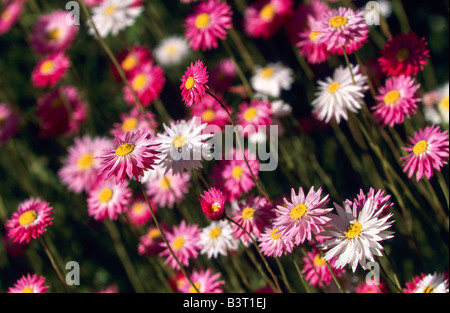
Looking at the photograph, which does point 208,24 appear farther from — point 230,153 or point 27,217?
point 27,217

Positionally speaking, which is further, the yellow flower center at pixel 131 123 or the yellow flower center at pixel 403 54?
the yellow flower center at pixel 131 123

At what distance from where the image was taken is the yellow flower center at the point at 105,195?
155 cm

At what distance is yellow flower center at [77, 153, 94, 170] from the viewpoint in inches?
73.5

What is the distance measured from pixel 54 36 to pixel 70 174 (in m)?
0.78

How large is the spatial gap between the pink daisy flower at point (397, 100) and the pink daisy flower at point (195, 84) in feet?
1.87

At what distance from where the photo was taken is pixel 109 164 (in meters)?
1.08

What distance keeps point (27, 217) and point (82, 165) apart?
665mm

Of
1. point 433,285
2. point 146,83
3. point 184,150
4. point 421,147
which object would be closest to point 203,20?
point 146,83

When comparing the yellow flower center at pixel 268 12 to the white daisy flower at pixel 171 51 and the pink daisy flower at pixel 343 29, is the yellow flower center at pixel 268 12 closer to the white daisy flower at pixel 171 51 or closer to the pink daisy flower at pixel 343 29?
the white daisy flower at pixel 171 51

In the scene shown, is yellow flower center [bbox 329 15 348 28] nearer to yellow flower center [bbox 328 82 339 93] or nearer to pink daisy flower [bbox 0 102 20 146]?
yellow flower center [bbox 328 82 339 93]

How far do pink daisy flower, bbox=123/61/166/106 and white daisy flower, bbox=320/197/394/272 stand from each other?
0.98 metres

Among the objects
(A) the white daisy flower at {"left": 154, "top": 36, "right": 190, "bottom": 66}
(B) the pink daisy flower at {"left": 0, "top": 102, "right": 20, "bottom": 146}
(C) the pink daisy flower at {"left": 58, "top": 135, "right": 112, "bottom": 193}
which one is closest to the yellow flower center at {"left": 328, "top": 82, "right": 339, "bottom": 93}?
(C) the pink daisy flower at {"left": 58, "top": 135, "right": 112, "bottom": 193}

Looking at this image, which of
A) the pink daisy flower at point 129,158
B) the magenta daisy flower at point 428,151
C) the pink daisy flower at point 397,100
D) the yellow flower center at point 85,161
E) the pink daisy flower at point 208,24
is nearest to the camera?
the pink daisy flower at point 129,158

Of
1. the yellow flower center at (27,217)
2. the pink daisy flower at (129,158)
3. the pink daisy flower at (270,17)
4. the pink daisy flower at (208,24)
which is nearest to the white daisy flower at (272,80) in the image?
the pink daisy flower at (270,17)
